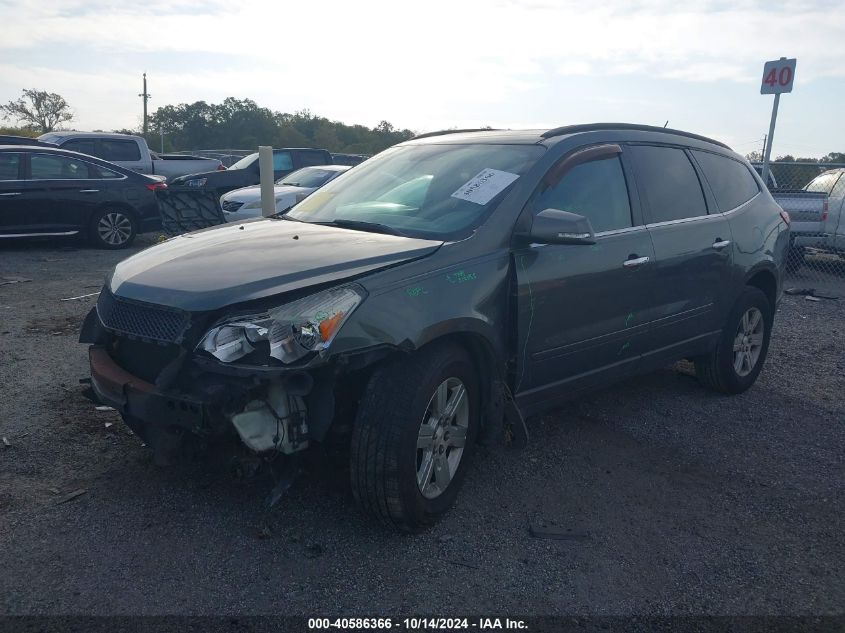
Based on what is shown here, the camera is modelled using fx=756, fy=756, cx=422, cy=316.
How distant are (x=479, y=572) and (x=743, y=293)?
338 cm

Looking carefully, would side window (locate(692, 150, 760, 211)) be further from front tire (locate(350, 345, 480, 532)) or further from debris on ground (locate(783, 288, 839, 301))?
debris on ground (locate(783, 288, 839, 301))

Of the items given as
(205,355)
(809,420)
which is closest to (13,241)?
(205,355)

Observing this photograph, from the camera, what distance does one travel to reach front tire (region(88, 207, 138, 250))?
11906 mm

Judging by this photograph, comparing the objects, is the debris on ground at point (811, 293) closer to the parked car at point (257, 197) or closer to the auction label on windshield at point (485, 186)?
the parked car at point (257, 197)

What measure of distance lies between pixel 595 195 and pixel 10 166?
9870 mm

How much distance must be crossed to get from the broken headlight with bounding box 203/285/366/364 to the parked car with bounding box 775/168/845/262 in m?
10.2

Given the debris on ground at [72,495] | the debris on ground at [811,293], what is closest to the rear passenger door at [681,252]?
the debris on ground at [72,495]

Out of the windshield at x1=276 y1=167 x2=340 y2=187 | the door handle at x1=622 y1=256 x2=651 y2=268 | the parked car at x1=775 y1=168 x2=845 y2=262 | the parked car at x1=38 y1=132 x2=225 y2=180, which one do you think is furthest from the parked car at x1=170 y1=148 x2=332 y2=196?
the parked car at x1=775 y1=168 x2=845 y2=262

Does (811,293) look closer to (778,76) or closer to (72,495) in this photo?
(778,76)

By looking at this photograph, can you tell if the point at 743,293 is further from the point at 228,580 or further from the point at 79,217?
the point at 79,217

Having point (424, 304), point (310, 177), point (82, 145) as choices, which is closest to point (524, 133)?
A: point (424, 304)

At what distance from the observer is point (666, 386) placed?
19.1 feet

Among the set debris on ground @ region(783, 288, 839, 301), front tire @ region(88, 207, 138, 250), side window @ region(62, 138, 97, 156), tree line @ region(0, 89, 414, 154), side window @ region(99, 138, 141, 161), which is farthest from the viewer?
tree line @ region(0, 89, 414, 154)

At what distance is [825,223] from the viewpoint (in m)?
11.2
